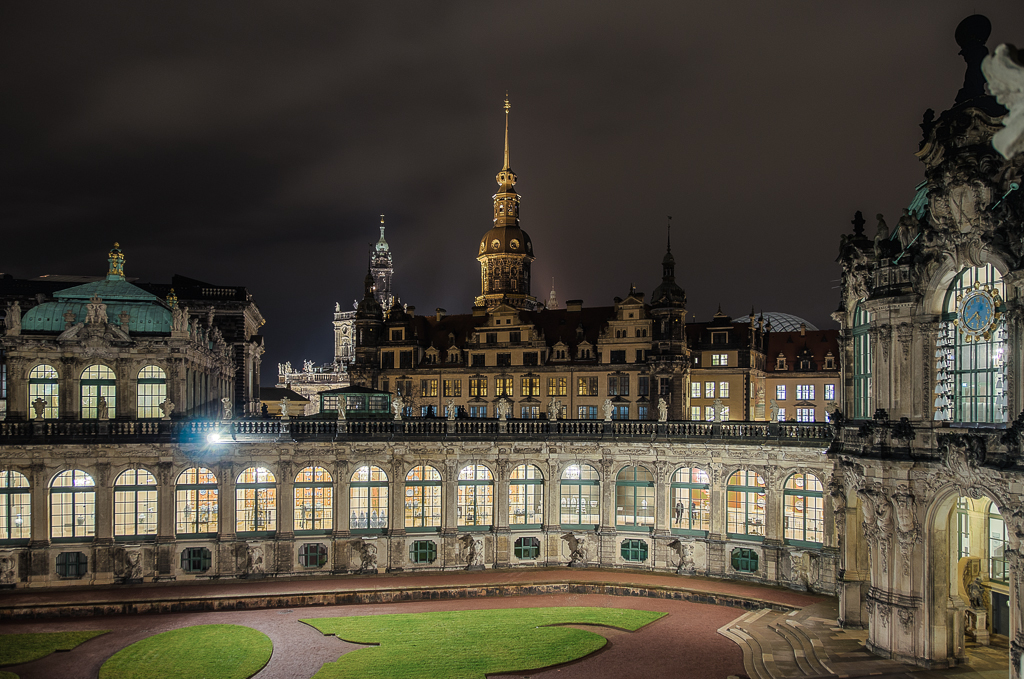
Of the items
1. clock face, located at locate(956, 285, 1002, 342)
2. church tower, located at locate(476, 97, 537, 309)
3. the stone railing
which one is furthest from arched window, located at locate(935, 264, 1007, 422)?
church tower, located at locate(476, 97, 537, 309)

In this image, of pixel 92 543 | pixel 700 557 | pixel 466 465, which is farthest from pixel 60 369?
pixel 700 557

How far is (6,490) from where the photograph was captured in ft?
124

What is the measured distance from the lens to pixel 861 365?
29.5 metres

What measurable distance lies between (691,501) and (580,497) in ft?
18.2

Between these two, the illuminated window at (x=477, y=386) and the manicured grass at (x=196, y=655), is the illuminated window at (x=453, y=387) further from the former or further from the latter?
the manicured grass at (x=196, y=655)

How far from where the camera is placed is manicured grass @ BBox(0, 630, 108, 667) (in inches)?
1134

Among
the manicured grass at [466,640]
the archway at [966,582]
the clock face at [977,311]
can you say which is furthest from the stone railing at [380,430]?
the clock face at [977,311]

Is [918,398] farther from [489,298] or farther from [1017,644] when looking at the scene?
[489,298]

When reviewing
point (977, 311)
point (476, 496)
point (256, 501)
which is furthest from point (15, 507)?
point (977, 311)

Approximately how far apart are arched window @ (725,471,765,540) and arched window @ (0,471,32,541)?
32898mm

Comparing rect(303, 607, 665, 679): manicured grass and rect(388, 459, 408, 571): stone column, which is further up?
rect(388, 459, 408, 571): stone column

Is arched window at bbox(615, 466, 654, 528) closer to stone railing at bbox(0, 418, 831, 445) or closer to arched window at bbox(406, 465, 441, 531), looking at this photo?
stone railing at bbox(0, 418, 831, 445)

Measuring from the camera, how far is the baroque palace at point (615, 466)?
2447 cm

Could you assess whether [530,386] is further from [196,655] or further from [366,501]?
[196,655]
